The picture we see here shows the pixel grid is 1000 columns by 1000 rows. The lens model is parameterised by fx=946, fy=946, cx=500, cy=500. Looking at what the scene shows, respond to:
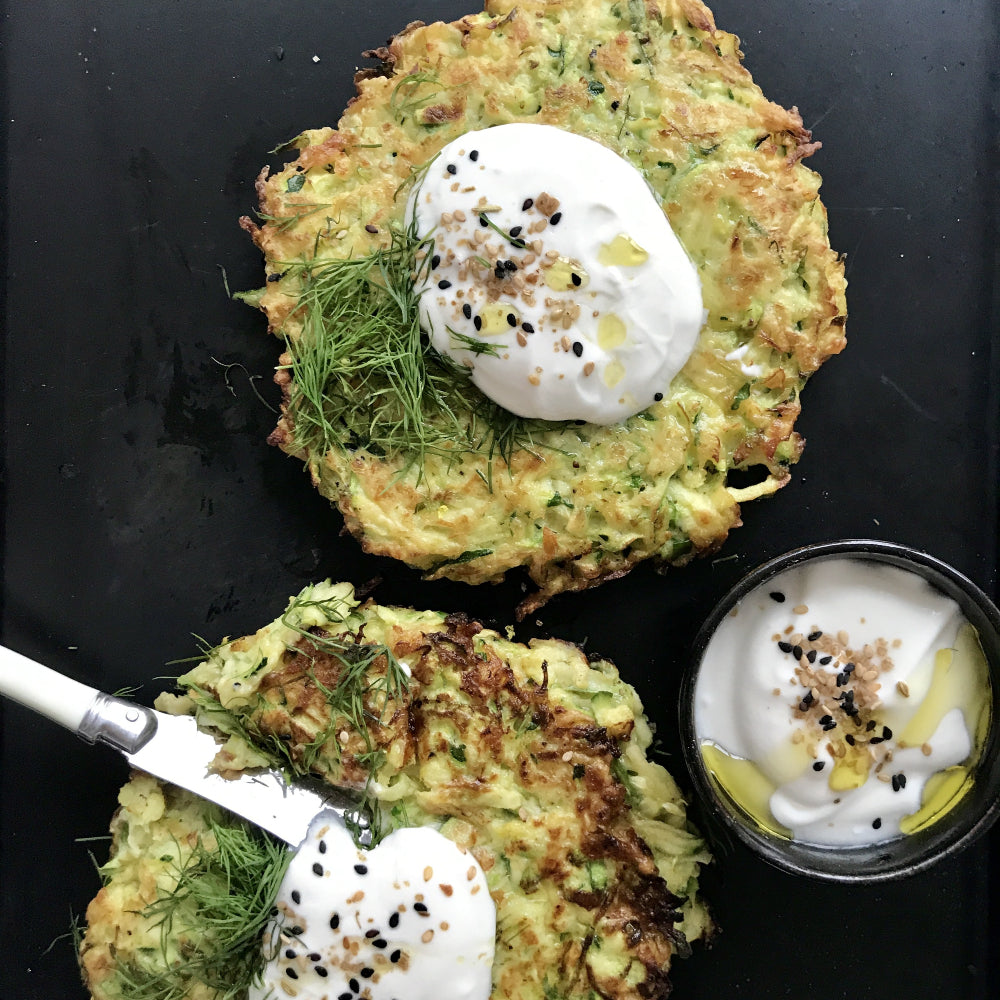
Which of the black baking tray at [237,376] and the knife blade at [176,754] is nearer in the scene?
the knife blade at [176,754]

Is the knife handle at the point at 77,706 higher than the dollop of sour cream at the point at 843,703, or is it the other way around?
the knife handle at the point at 77,706

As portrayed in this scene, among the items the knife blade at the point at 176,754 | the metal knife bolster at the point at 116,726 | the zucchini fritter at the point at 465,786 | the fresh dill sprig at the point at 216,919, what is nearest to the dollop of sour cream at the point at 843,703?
the zucchini fritter at the point at 465,786

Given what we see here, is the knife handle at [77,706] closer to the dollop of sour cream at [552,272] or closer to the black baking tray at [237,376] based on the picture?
the black baking tray at [237,376]

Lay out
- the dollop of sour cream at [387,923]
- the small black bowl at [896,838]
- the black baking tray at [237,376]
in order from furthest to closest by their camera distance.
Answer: the black baking tray at [237,376] < the small black bowl at [896,838] < the dollop of sour cream at [387,923]

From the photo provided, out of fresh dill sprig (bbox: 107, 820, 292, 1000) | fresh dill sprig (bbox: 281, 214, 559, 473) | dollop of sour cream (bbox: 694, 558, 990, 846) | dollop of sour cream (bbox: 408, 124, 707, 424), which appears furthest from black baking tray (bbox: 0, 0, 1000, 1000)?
dollop of sour cream (bbox: 408, 124, 707, 424)

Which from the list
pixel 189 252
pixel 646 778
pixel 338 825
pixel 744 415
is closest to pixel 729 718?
pixel 646 778

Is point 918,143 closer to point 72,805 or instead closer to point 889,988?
point 889,988

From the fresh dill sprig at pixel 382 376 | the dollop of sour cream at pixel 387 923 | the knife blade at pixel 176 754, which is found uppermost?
the fresh dill sprig at pixel 382 376

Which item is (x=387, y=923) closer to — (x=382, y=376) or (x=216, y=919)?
(x=216, y=919)
